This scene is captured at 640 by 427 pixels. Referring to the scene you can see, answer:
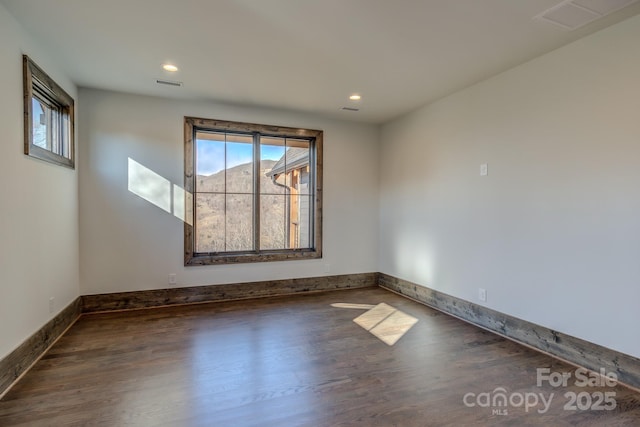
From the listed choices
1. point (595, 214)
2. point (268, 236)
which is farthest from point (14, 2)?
point (595, 214)

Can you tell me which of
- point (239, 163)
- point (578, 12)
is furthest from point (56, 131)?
point (578, 12)

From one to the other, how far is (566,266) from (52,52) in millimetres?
4898

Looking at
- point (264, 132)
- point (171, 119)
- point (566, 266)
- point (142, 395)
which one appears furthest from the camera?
point (264, 132)

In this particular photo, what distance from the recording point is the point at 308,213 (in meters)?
4.97

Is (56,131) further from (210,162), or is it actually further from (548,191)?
(548,191)

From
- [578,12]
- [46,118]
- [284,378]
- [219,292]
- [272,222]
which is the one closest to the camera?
[578,12]

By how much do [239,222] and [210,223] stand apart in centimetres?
40

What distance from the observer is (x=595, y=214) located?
8.21 feet

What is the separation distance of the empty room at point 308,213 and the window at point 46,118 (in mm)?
30

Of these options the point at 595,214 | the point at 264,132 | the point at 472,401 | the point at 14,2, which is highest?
the point at 14,2

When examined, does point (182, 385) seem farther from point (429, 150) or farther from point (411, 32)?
point (429, 150)

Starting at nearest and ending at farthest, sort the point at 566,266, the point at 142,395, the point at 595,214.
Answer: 1. the point at 142,395
2. the point at 595,214
3. the point at 566,266

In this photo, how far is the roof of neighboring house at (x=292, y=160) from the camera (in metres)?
4.81

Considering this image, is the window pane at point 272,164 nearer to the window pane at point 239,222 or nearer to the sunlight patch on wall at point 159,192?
the window pane at point 239,222
